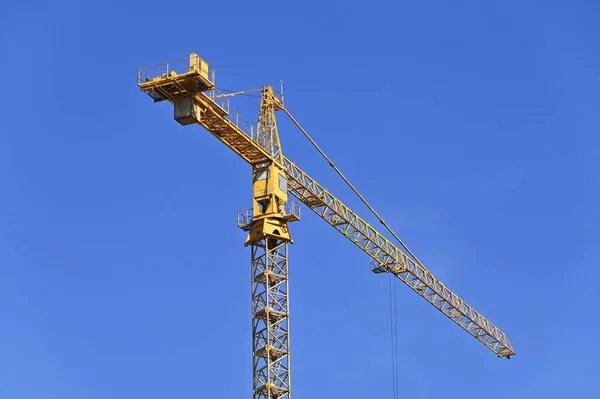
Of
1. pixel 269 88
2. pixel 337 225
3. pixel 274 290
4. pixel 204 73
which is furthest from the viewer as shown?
pixel 337 225

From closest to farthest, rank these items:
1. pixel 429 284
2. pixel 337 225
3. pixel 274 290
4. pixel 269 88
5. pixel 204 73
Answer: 1. pixel 204 73
2. pixel 274 290
3. pixel 269 88
4. pixel 337 225
5. pixel 429 284

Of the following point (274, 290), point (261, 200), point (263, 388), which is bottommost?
point (263, 388)

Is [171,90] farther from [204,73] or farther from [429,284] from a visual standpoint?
[429,284]

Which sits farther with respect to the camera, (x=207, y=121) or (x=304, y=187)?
(x=304, y=187)

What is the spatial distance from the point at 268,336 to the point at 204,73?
53.7 feet

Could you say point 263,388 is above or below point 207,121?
below

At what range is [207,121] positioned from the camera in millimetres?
82438

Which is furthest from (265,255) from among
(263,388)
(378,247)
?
(378,247)

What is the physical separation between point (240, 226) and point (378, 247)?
63.0 ft

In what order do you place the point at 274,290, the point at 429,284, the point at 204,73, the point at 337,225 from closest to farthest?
the point at 204,73
the point at 274,290
the point at 337,225
the point at 429,284

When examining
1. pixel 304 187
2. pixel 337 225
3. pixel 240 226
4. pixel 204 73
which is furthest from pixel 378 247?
pixel 204 73

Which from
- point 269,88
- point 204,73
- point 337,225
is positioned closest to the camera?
point 204,73

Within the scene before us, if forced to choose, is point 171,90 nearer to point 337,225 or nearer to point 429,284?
point 337,225

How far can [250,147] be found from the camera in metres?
86.3
